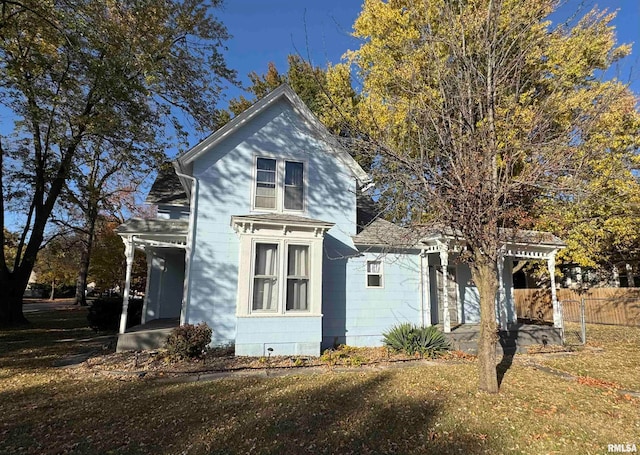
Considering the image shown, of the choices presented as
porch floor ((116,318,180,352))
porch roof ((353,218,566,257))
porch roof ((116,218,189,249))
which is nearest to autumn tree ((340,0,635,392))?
porch roof ((353,218,566,257))

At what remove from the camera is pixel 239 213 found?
11.1 metres

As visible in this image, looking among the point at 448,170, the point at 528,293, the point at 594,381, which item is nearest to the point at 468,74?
the point at 448,170

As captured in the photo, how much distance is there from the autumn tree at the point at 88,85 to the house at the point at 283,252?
14.5ft

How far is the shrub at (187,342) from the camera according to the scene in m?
8.98

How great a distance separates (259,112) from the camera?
11719 millimetres

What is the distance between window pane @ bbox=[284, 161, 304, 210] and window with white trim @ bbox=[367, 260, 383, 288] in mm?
3059

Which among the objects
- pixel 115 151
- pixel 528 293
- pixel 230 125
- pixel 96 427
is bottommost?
pixel 96 427

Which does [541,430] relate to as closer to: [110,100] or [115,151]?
[110,100]


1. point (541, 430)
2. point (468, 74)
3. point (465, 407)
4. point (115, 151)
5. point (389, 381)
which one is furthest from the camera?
point (115, 151)

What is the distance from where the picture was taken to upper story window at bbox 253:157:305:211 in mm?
11500

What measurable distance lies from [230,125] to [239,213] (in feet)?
9.18

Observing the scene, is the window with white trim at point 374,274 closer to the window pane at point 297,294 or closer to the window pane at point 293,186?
the window pane at point 297,294

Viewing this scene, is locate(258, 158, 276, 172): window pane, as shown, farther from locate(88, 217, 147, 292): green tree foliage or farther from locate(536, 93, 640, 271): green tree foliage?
locate(88, 217, 147, 292): green tree foliage

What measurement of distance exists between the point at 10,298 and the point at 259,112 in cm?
1423
